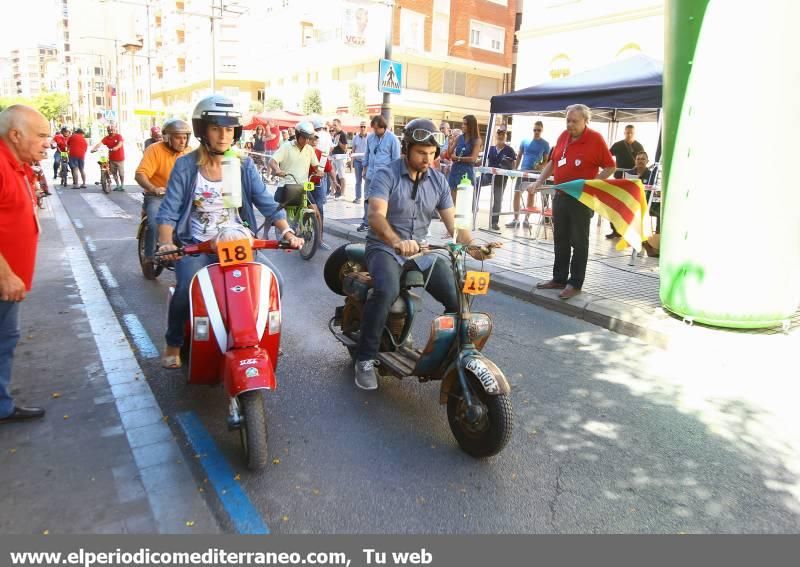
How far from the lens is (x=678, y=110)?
6184 mm

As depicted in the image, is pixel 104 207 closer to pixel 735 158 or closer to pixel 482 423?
pixel 735 158

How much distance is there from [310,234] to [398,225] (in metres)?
5.18

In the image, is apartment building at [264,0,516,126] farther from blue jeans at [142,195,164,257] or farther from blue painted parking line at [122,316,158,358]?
blue painted parking line at [122,316,158,358]

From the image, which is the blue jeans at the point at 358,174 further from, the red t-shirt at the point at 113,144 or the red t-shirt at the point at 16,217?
the red t-shirt at the point at 16,217

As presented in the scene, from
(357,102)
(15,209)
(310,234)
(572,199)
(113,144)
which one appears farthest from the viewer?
(357,102)

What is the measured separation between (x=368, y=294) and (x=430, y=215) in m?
0.71

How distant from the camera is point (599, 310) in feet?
21.7

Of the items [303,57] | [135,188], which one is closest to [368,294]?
[135,188]

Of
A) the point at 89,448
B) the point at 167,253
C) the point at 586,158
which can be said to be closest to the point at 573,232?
the point at 586,158

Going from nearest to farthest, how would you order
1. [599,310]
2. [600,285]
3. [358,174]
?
[599,310], [600,285], [358,174]

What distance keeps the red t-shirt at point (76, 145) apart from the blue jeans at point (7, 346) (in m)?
16.7

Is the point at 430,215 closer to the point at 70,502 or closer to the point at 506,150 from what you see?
the point at 70,502

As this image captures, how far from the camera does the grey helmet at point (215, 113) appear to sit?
3.84 m

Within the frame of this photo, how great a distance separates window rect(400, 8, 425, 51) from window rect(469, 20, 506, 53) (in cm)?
466
